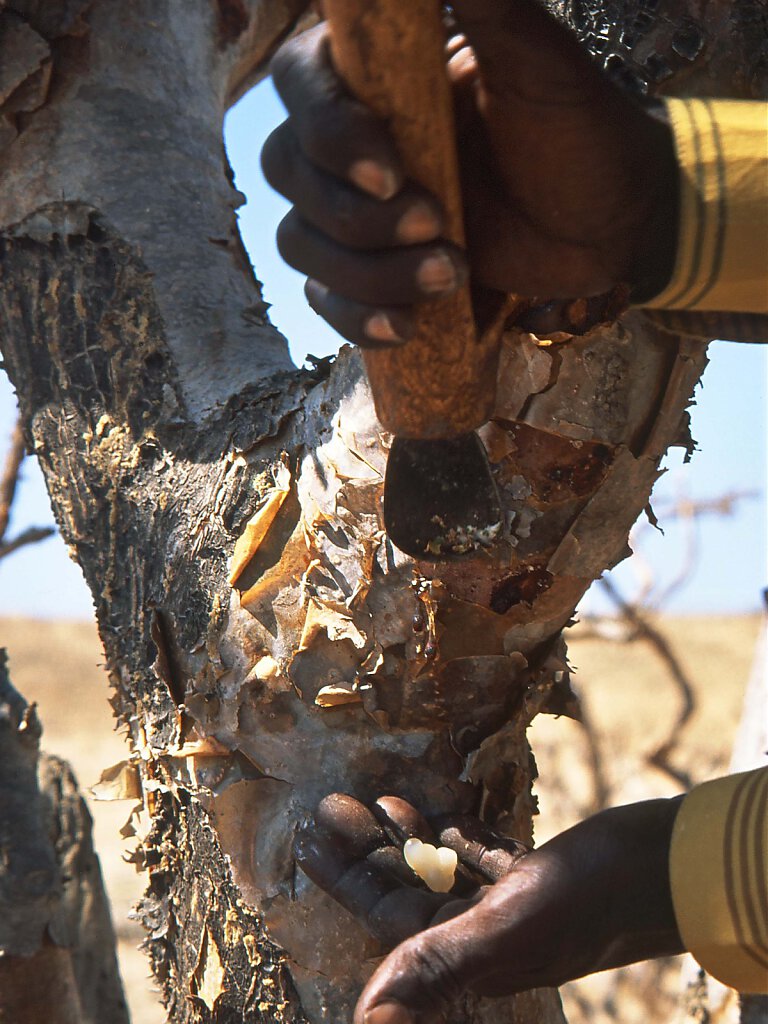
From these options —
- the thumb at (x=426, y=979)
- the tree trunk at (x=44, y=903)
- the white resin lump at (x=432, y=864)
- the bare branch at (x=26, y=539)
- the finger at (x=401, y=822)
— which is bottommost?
the thumb at (x=426, y=979)

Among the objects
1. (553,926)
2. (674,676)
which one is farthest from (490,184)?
(674,676)

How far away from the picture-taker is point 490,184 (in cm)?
111

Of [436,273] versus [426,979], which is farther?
[426,979]

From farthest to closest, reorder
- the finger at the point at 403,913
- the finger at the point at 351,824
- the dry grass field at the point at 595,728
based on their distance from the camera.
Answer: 1. the dry grass field at the point at 595,728
2. the finger at the point at 351,824
3. the finger at the point at 403,913

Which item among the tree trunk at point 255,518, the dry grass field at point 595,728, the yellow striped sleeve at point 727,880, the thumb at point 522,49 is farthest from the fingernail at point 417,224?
the dry grass field at point 595,728

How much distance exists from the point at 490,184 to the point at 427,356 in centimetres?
19

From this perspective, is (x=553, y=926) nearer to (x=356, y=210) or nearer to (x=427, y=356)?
(x=427, y=356)

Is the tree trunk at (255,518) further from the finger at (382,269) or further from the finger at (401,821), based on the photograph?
the finger at (382,269)

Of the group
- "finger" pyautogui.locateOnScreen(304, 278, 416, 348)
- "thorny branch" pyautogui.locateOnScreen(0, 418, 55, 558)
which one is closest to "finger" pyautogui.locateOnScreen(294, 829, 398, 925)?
"finger" pyautogui.locateOnScreen(304, 278, 416, 348)

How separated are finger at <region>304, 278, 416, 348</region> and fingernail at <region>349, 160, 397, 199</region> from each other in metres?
0.11

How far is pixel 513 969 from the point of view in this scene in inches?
47.8

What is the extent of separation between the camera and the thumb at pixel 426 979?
3.91 feet

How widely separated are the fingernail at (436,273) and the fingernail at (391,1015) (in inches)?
30.5

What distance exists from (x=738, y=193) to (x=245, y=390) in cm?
92
